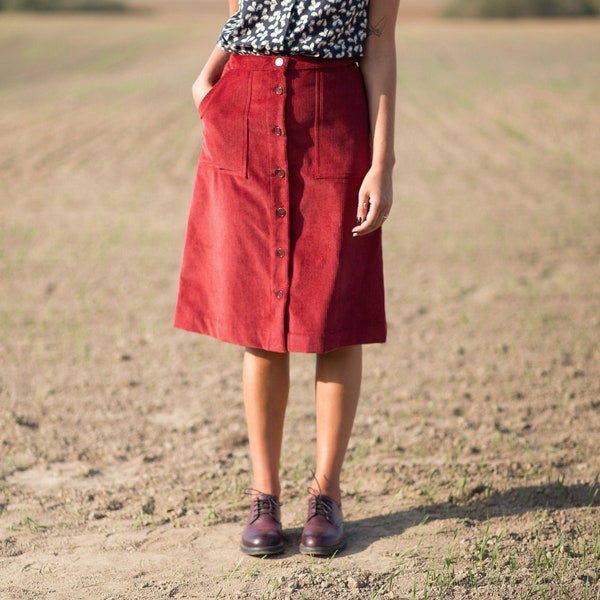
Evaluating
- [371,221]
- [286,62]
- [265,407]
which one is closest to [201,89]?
[286,62]

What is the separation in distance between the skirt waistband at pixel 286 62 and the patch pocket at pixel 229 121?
0.11 ft

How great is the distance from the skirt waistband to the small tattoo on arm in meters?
0.10

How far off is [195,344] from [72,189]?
5010mm

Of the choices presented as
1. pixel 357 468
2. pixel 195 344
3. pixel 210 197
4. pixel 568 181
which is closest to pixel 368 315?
pixel 210 197

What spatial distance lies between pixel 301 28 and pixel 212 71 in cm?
40

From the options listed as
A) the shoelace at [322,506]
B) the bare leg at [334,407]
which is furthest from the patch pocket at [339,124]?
the shoelace at [322,506]

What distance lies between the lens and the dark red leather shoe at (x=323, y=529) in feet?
9.64

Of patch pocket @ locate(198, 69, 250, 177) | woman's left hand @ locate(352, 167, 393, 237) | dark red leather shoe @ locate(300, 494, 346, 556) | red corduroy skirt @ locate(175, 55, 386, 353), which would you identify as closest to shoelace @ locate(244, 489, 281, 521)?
dark red leather shoe @ locate(300, 494, 346, 556)

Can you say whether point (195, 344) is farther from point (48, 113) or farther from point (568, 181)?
point (48, 113)

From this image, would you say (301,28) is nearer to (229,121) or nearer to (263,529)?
(229,121)

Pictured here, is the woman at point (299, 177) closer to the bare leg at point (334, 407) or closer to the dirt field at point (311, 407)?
the bare leg at point (334, 407)

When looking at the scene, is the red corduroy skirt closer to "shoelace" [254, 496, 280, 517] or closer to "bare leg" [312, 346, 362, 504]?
"bare leg" [312, 346, 362, 504]

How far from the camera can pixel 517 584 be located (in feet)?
9.04

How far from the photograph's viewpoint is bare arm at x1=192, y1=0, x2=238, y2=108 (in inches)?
116
